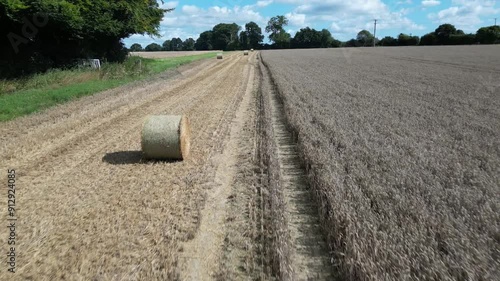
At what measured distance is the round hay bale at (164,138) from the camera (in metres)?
7.20

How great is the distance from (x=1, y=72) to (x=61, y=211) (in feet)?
55.8

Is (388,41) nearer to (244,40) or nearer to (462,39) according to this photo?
(462,39)

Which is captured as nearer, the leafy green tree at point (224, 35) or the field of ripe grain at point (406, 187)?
the field of ripe grain at point (406, 187)

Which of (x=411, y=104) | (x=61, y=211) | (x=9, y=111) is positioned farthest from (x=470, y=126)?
(x=9, y=111)

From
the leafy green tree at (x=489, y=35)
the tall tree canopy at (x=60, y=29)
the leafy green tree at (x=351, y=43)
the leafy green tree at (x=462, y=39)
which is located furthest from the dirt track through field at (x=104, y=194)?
the leafy green tree at (x=351, y=43)

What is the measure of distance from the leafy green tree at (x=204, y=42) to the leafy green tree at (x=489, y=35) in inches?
3312

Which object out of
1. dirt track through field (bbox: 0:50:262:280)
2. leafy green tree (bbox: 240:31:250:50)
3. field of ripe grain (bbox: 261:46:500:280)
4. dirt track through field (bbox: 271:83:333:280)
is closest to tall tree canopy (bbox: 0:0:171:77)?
dirt track through field (bbox: 0:50:262:280)

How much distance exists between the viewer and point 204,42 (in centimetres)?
14112

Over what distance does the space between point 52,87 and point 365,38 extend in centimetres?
13002

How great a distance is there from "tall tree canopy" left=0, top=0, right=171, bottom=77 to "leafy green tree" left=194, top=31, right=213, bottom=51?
370 feet

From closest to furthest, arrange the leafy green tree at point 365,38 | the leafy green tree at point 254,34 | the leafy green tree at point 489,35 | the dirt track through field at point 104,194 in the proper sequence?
the dirt track through field at point 104,194 < the leafy green tree at point 489,35 < the leafy green tree at point 365,38 < the leafy green tree at point 254,34

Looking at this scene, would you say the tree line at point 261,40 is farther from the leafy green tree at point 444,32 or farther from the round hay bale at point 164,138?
the round hay bale at point 164,138

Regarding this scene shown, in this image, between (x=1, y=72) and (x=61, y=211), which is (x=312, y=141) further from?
(x=1, y=72)

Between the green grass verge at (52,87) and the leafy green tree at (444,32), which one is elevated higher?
the leafy green tree at (444,32)
